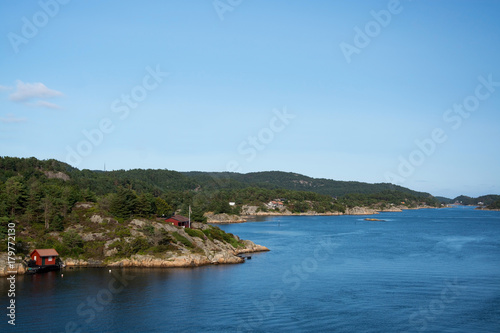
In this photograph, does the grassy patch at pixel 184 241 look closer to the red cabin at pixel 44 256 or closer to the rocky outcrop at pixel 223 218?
the red cabin at pixel 44 256

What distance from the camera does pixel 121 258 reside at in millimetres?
50125

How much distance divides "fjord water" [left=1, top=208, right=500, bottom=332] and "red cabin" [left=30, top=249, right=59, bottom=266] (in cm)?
206

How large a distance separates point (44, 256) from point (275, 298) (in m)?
26.2

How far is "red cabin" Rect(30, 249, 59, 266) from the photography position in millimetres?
46219

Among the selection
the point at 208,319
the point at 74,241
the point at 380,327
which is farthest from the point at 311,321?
the point at 74,241

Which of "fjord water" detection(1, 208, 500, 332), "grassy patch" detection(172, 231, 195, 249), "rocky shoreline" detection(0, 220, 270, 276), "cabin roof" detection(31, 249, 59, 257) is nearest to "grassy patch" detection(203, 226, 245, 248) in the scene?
"rocky shoreline" detection(0, 220, 270, 276)

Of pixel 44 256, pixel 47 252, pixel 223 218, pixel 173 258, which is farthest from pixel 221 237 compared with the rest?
pixel 223 218

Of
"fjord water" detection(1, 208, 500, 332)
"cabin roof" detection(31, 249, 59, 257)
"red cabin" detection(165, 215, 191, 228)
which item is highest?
"red cabin" detection(165, 215, 191, 228)

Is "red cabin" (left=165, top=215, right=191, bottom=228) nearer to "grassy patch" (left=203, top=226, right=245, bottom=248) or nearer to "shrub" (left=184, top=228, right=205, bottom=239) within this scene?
"grassy patch" (left=203, top=226, right=245, bottom=248)

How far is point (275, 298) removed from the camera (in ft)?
122

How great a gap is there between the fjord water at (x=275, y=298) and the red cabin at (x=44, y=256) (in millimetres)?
2058

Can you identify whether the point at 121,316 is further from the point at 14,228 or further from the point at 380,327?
the point at 14,228

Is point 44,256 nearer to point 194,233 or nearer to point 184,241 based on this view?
point 184,241

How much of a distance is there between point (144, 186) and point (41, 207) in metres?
95.9
